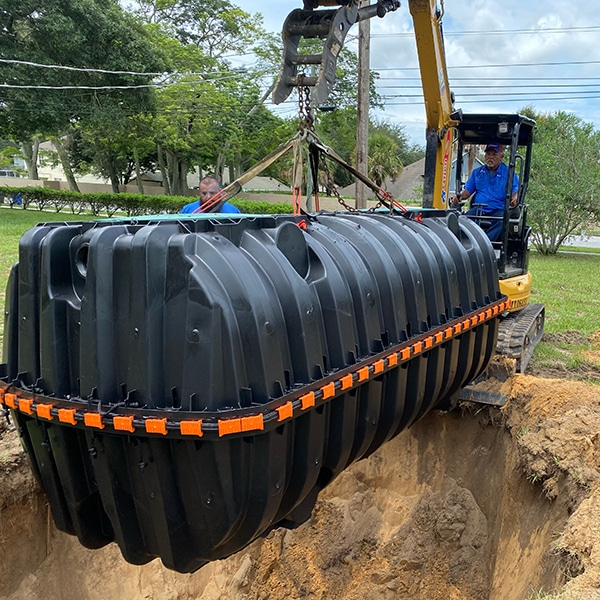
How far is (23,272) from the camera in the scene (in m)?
2.96

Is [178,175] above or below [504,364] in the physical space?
above

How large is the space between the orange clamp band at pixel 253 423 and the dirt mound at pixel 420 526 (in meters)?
2.17

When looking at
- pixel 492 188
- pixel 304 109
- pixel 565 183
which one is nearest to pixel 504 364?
pixel 492 188

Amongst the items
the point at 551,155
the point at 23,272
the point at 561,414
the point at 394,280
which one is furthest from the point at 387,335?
the point at 551,155

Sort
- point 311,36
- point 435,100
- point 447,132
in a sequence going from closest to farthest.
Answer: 1. point 311,36
2. point 435,100
3. point 447,132

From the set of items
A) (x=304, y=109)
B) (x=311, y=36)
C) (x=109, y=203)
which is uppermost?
(x=311, y=36)

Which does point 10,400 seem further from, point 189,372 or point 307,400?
point 307,400

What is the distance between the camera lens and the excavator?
8.20 ft

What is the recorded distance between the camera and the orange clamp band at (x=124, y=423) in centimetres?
248

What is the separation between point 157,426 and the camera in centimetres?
244

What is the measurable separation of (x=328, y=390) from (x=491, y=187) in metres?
5.52

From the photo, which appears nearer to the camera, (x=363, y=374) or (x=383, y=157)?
(x=363, y=374)

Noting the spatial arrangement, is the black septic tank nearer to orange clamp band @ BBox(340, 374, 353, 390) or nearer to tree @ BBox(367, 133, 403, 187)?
orange clamp band @ BBox(340, 374, 353, 390)

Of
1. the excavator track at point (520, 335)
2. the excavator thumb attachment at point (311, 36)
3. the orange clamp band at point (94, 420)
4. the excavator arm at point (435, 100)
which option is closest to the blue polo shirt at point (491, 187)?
the excavator arm at point (435, 100)
